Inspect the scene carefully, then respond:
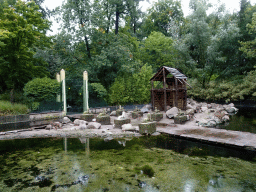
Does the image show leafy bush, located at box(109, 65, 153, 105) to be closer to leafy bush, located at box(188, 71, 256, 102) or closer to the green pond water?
leafy bush, located at box(188, 71, 256, 102)

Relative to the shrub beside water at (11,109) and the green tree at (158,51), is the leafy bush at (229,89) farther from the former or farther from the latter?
the shrub beside water at (11,109)

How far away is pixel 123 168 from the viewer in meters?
5.87

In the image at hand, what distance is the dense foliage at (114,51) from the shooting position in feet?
57.8

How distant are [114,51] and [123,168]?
54.8 feet

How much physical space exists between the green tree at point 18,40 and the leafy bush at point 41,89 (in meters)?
2.36

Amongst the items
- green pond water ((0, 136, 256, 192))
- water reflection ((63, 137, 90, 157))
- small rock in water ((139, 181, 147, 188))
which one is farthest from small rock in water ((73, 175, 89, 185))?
water reflection ((63, 137, 90, 157))

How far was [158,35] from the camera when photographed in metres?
31.4

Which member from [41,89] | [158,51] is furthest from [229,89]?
[41,89]

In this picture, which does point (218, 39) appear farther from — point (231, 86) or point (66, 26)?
point (66, 26)

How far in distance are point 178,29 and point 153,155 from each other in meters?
31.9

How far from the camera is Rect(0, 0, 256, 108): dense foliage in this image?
17.6 meters

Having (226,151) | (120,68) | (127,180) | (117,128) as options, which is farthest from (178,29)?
(127,180)

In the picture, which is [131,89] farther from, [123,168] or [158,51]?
[123,168]

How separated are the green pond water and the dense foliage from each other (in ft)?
35.5
